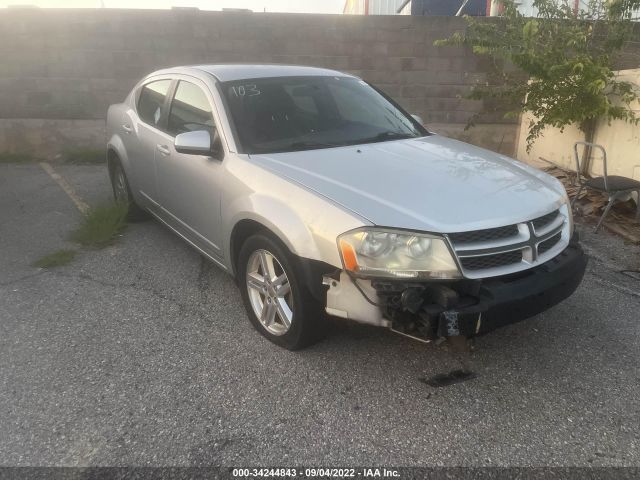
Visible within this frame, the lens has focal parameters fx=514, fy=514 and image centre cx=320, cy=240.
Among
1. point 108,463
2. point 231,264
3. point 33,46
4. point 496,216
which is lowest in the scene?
point 108,463

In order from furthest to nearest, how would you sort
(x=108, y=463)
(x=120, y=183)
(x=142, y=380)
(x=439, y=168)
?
(x=120, y=183) → (x=439, y=168) → (x=142, y=380) → (x=108, y=463)

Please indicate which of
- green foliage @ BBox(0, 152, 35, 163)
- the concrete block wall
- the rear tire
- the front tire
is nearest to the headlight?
the front tire

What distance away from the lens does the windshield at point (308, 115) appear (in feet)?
11.0

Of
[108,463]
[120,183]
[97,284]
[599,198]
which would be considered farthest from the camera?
[599,198]

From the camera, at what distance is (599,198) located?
586cm

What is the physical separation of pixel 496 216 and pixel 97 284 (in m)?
3.00

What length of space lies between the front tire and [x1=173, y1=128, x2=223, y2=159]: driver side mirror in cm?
67

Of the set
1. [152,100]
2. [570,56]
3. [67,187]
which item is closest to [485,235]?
[152,100]

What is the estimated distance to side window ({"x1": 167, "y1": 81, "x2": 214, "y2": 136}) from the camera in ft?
11.8

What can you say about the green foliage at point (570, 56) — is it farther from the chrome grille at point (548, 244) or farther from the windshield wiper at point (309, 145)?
the windshield wiper at point (309, 145)

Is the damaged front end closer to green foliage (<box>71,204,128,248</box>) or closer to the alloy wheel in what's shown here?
the alloy wheel

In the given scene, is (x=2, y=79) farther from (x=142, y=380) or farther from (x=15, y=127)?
(x=142, y=380)

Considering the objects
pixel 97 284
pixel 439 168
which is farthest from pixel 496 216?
pixel 97 284

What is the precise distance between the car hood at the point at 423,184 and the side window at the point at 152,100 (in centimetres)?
173
